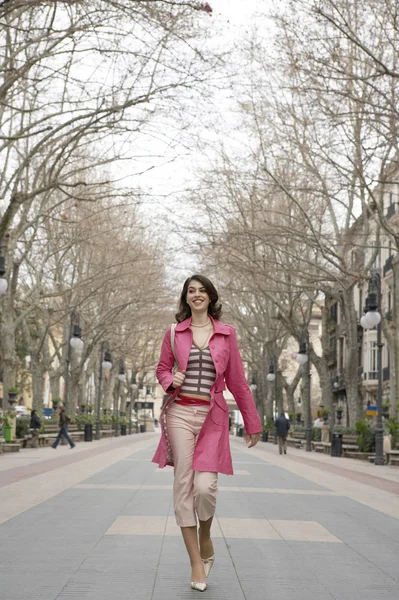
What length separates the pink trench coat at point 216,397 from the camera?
568 cm

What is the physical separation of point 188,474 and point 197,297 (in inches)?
44.7

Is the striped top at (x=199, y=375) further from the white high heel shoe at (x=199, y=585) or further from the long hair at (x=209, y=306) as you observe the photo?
the white high heel shoe at (x=199, y=585)

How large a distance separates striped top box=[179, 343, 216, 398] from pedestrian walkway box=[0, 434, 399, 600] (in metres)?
1.21

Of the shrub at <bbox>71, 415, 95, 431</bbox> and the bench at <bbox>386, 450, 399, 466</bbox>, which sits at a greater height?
the shrub at <bbox>71, 415, 95, 431</bbox>

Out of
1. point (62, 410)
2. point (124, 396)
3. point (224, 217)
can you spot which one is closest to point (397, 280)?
point (224, 217)

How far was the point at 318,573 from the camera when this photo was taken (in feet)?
21.3

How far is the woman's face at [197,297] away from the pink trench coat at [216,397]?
10 centimetres

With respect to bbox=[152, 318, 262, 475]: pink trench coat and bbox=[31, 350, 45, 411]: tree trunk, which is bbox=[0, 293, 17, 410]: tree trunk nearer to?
bbox=[31, 350, 45, 411]: tree trunk

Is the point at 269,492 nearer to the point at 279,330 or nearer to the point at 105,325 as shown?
the point at 105,325

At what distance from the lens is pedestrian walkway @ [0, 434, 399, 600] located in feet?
19.0

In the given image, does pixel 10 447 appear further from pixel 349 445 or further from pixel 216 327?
pixel 216 327

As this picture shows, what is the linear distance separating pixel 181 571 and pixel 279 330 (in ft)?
135

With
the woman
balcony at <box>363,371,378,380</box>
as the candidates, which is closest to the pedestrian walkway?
the woman

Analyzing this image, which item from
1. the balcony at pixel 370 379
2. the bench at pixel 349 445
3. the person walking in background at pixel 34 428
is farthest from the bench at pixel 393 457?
the balcony at pixel 370 379
